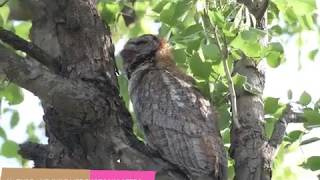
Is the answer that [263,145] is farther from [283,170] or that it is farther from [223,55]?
[283,170]

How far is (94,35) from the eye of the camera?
8.66 feet

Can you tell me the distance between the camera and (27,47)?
2.46 meters

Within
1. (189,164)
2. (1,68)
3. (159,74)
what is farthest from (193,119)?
(1,68)

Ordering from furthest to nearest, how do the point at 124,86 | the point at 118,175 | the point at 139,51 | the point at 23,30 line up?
the point at 23,30 < the point at 139,51 < the point at 124,86 < the point at 118,175

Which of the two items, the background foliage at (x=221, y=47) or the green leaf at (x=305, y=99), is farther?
the green leaf at (x=305, y=99)

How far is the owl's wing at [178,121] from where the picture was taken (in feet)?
8.24

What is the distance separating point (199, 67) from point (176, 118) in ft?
0.92

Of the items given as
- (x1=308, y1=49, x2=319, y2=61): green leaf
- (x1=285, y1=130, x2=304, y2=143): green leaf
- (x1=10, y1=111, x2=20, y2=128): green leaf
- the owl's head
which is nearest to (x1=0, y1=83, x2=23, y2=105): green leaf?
(x1=10, y1=111, x2=20, y2=128): green leaf

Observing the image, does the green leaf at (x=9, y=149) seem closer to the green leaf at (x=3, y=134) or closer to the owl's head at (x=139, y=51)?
the green leaf at (x=3, y=134)

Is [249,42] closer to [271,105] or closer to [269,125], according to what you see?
[271,105]

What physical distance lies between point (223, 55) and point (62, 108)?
2.18 feet

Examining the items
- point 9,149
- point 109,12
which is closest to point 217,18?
point 109,12

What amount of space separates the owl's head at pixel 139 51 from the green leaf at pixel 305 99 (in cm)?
97

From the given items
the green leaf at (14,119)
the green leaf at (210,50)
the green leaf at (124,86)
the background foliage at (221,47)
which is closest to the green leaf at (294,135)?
the background foliage at (221,47)
